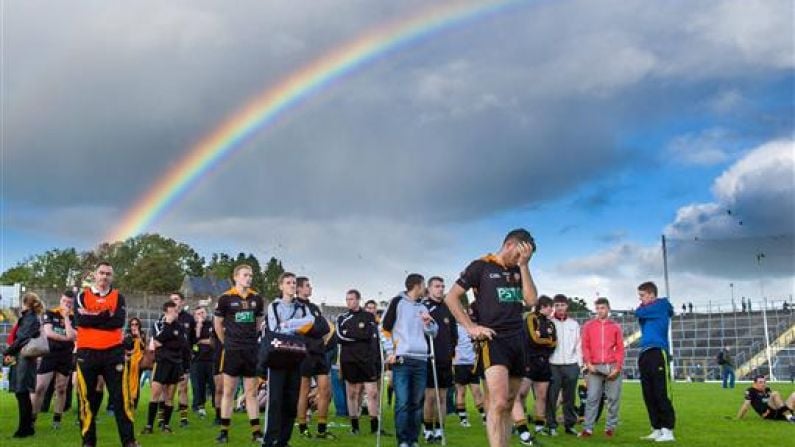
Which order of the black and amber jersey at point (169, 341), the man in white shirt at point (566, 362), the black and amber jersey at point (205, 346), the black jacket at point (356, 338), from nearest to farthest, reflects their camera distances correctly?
the black jacket at point (356, 338) → the black and amber jersey at point (169, 341) → the man in white shirt at point (566, 362) → the black and amber jersey at point (205, 346)

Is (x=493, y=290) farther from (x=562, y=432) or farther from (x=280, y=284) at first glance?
(x=562, y=432)

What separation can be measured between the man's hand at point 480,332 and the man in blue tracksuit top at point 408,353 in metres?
2.83

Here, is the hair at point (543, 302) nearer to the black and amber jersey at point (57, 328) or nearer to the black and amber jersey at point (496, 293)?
the black and amber jersey at point (496, 293)

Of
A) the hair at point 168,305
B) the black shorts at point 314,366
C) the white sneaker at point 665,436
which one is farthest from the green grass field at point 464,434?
the hair at point 168,305

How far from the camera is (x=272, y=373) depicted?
9141mm

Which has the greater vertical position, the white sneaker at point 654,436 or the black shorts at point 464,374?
the black shorts at point 464,374

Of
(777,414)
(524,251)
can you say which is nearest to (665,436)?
(777,414)

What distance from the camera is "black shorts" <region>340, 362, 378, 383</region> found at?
12.7 m

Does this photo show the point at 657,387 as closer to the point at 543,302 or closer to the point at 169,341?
the point at 543,302

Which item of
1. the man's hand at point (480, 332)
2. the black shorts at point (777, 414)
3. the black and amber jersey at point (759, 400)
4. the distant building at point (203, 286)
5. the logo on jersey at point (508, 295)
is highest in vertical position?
the distant building at point (203, 286)

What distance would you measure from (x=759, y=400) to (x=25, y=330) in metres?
13.6

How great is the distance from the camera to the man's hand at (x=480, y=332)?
7.26 meters

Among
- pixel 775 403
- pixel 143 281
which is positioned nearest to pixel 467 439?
pixel 775 403

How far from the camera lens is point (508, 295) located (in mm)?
7574
